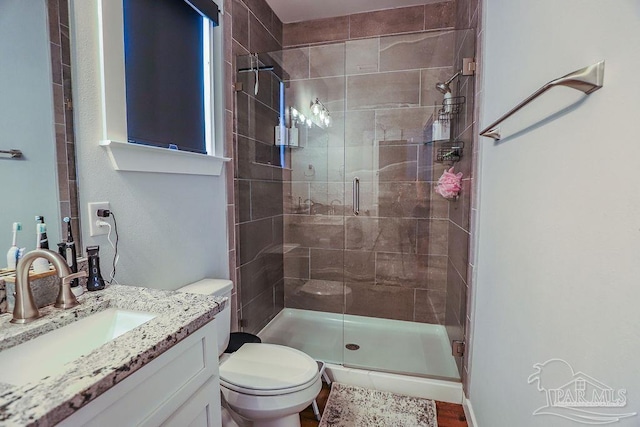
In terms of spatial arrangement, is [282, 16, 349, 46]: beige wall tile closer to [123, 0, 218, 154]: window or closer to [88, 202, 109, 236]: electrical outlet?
[123, 0, 218, 154]: window

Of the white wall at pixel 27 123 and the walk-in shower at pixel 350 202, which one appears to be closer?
the white wall at pixel 27 123

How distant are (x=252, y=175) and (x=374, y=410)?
1.73 m

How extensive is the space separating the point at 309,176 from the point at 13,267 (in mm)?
2136

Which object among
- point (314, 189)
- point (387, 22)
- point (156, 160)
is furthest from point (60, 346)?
point (387, 22)

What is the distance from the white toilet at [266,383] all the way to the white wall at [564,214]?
2.63 ft

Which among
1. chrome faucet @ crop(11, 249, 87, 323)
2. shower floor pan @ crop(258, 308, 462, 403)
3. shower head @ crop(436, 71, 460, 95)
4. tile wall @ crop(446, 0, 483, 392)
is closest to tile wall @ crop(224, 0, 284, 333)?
shower floor pan @ crop(258, 308, 462, 403)

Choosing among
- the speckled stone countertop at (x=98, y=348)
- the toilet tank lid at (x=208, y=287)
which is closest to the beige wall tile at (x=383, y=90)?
the toilet tank lid at (x=208, y=287)

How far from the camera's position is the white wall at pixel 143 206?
1.16m

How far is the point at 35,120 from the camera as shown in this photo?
1.03m

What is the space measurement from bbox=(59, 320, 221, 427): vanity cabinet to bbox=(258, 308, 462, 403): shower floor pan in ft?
4.23

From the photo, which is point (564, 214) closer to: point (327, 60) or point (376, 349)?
point (376, 349)

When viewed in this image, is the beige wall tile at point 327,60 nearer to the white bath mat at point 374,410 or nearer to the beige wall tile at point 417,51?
the beige wall tile at point 417,51

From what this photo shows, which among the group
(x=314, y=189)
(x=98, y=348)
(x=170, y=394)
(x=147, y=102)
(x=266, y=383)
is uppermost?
(x=147, y=102)

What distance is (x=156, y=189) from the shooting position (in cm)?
148
